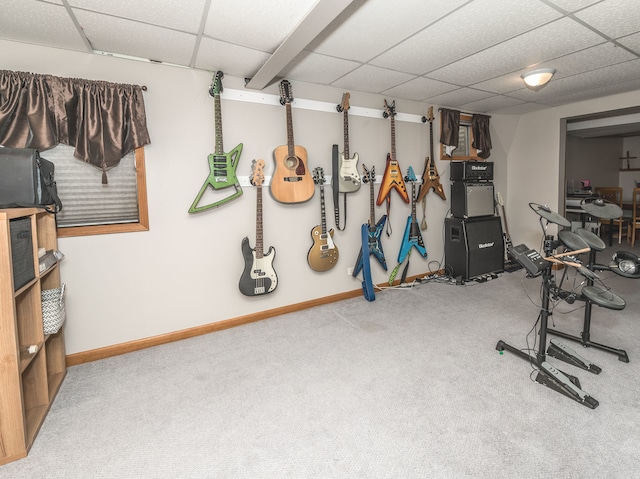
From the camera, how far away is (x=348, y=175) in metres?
3.39

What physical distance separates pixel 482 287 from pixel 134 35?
3.97 m

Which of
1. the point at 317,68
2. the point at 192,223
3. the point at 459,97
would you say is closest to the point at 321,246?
the point at 192,223

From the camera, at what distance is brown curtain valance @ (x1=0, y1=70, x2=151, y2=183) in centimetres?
208

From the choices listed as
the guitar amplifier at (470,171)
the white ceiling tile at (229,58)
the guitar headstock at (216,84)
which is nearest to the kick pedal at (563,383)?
the guitar amplifier at (470,171)

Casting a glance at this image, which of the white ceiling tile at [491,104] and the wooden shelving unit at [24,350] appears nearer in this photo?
the wooden shelving unit at [24,350]

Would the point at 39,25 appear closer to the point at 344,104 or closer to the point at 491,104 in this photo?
the point at 344,104

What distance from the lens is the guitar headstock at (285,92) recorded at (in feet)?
9.75

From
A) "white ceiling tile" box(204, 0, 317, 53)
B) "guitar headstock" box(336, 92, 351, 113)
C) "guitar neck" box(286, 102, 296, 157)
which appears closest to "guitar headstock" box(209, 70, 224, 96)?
"white ceiling tile" box(204, 0, 317, 53)

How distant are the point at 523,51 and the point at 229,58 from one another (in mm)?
2216

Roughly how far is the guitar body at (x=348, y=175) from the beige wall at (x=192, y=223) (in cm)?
16

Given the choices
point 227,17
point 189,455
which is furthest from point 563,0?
point 189,455

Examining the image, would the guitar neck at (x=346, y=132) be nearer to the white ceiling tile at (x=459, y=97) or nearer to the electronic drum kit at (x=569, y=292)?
the white ceiling tile at (x=459, y=97)

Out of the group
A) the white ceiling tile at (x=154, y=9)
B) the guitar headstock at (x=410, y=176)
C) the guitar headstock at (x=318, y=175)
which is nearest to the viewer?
the white ceiling tile at (x=154, y=9)

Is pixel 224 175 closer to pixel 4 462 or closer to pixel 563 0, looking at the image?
pixel 4 462
